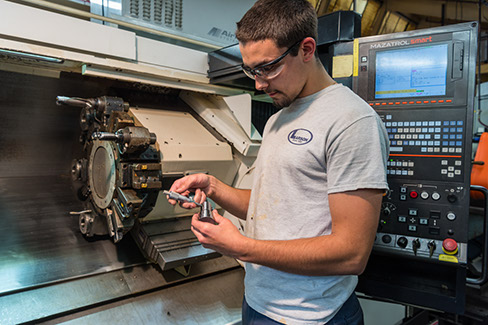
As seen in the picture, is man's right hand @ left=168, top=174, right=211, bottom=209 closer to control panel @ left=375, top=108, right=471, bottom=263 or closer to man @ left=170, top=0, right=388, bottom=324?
man @ left=170, top=0, right=388, bottom=324

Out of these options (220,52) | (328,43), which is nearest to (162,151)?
(220,52)

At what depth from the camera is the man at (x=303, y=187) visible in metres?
0.80

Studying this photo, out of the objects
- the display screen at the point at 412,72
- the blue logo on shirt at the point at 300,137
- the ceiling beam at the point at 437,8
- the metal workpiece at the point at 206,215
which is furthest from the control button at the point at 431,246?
the ceiling beam at the point at 437,8

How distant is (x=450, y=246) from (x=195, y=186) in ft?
3.17

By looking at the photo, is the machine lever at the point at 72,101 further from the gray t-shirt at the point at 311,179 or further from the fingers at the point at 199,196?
the gray t-shirt at the point at 311,179

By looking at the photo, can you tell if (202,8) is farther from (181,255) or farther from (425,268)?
(425,268)

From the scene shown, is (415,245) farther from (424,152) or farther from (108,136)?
(108,136)

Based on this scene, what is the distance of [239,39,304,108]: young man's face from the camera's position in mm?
899

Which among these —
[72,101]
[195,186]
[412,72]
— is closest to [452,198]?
[412,72]

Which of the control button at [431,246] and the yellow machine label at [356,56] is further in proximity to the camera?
the yellow machine label at [356,56]

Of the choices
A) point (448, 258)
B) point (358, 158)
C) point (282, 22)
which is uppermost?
point (282, 22)

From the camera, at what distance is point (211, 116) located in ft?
6.99

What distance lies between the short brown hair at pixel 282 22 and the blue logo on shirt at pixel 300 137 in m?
0.22

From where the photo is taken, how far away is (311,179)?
35.2 inches
